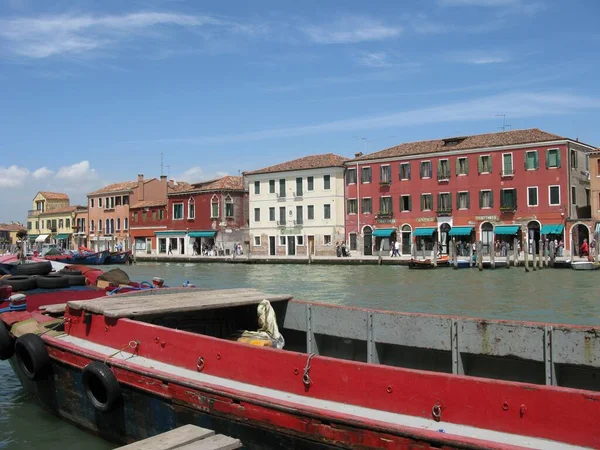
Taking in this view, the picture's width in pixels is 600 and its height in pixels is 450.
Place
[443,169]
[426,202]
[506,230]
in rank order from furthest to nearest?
1. [426,202]
2. [443,169]
3. [506,230]

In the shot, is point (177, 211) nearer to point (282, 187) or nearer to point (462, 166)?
→ point (282, 187)

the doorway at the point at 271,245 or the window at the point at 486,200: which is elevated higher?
the window at the point at 486,200

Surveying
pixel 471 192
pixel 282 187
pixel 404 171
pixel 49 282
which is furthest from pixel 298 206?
pixel 49 282

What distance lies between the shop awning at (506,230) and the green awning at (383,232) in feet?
26.3

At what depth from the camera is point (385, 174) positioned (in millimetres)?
48688

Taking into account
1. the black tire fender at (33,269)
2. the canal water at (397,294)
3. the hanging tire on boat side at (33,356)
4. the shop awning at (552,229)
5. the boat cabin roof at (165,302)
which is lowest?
the canal water at (397,294)

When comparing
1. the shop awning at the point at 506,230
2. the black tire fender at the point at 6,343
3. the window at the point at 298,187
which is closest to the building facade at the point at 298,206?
the window at the point at 298,187

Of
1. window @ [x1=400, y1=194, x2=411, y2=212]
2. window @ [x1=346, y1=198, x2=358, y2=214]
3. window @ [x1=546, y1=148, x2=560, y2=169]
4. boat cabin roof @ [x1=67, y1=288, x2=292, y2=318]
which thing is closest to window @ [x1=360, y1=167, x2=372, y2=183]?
window @ [x1=346, y1=198, x2=358, y2=214]

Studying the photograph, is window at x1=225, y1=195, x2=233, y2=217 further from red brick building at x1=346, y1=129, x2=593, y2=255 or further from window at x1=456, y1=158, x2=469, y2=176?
window at x1=456, y1=158, x2=469, y2=176

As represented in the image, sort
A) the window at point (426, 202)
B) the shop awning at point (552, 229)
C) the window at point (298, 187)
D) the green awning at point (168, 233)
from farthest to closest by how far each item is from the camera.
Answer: the green awning at point (168, 233) < the window at point (298, 187) < the window at point (426, 202) < the shop awning at point (552, 229)

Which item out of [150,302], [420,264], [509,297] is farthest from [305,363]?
[420,264]

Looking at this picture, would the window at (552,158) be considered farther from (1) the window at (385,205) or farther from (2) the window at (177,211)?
(2) the window at (177,211)

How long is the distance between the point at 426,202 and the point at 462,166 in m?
3.76

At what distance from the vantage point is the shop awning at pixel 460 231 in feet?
146
